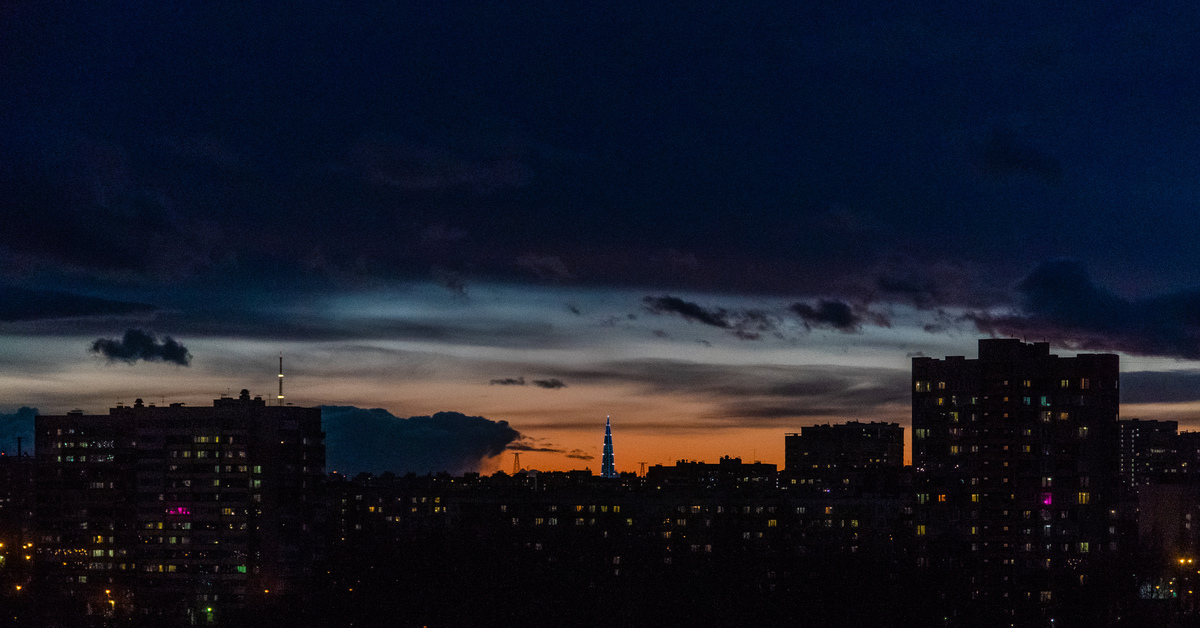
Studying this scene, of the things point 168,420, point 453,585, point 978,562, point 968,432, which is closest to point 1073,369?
point 968,432

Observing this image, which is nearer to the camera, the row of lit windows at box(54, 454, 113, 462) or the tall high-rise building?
the tall high-rise building

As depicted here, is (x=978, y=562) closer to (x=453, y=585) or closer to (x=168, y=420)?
(x=453, y=585)

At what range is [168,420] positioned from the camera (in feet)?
602

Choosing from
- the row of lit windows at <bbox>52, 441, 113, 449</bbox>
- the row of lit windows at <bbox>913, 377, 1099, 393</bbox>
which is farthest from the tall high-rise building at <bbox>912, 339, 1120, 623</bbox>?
the row of lit windows at <bbox>52, 441, 113, 449</bbox>

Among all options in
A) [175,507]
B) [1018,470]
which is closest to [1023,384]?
[1018,470]

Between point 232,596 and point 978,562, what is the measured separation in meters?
86.1

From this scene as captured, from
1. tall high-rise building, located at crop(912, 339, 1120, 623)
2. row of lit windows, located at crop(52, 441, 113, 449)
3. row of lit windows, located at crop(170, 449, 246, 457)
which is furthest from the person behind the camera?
row of lit windows, located at crop(52, 441, 113, 449)

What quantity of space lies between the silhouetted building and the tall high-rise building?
7694 cm

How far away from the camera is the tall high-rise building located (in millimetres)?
169500

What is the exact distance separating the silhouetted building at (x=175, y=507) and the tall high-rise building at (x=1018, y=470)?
7694 cm

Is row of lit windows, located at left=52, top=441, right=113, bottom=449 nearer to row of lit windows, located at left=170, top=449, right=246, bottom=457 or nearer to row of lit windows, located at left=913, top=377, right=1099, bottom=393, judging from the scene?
row of lit windows, located at left=170, top=449, right=246, bottom=457

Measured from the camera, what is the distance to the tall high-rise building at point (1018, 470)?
16950 centimetres

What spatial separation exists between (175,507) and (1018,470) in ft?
326

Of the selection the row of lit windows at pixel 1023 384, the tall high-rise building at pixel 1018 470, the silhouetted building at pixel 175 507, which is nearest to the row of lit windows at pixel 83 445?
the silhouetted building at pixel 175 507
